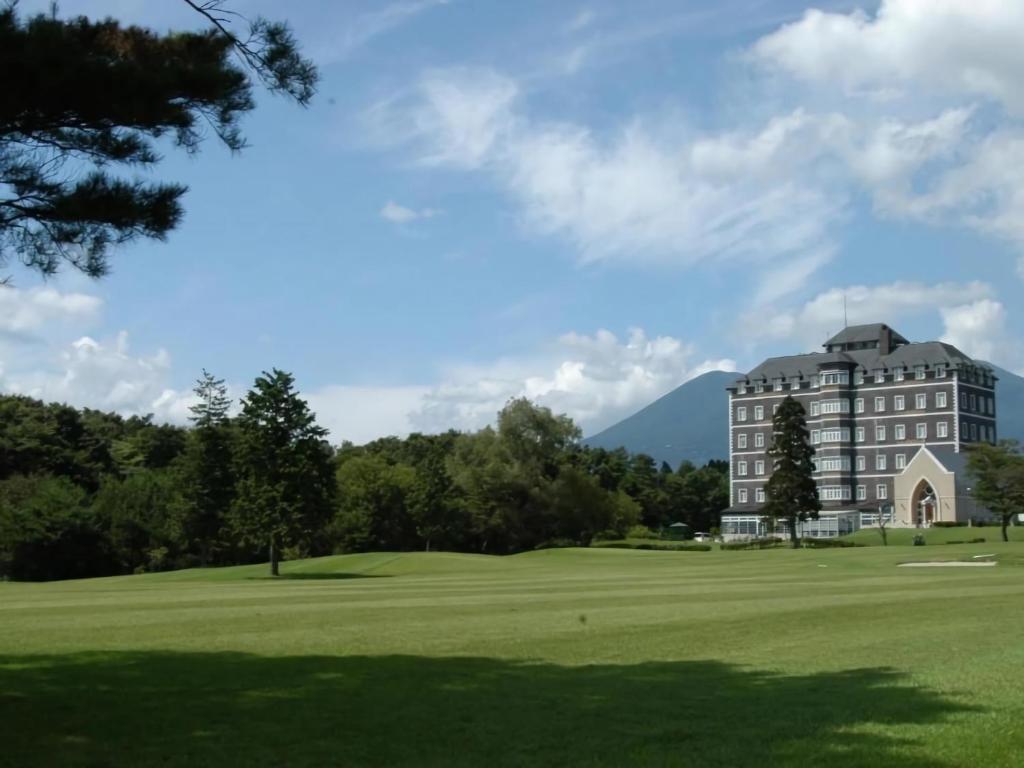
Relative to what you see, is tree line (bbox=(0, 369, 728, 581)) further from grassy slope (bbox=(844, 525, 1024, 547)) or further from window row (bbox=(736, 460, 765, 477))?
window row (bbox=(736, 460, 765, 477))

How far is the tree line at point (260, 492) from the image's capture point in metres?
59.7

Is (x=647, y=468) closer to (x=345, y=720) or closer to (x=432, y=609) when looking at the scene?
(x=432, y=609)

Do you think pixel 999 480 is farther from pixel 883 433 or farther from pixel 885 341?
pixel 885 341

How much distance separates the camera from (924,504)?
411 feet

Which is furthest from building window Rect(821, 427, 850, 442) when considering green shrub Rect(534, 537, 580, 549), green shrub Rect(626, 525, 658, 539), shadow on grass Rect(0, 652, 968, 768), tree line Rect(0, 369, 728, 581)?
shadow on grass Rect(0, 652, 968, 768)

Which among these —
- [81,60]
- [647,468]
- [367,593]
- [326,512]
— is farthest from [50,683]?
[647,468]

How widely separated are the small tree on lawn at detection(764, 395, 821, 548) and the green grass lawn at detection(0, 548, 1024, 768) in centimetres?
6232

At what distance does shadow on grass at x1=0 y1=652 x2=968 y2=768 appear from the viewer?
31.1ft

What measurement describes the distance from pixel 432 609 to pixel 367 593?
28.9 ft

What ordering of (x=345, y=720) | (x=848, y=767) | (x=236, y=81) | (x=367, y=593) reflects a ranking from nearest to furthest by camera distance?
(x=848, y=767) → (x=345, y=720) → (x=236, y=81) → (x=367, y=593)

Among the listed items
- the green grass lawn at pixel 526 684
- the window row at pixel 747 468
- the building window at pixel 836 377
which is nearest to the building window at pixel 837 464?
the window row at pixel 747 468

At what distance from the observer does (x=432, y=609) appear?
25188mm

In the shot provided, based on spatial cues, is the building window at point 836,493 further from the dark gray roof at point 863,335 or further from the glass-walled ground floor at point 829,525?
the dark gray roof at point 863,335

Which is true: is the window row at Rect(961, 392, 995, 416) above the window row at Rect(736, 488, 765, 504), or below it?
above
